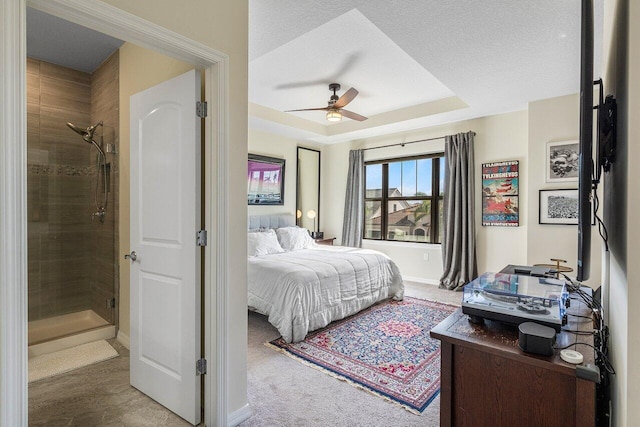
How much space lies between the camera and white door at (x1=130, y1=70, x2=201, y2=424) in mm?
1854

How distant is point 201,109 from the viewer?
1838 mm

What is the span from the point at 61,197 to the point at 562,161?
18.5ft

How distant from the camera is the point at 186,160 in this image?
1.88 m

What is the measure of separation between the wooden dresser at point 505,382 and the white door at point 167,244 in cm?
136

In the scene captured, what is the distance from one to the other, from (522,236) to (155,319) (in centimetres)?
453

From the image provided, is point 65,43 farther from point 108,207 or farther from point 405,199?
point 405,199

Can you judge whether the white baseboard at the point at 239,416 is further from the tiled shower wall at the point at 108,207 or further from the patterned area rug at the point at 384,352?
the tiled shower wall at the point at 108,207

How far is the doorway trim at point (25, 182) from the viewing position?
1.11 meters

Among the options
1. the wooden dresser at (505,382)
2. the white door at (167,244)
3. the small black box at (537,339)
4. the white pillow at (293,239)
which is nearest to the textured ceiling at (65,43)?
the white door at (167,244)

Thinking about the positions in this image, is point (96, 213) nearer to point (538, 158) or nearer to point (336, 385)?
point (336, 385)

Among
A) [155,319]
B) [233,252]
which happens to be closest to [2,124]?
[233,252]

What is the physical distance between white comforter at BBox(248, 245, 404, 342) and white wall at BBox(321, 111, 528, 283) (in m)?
1.54

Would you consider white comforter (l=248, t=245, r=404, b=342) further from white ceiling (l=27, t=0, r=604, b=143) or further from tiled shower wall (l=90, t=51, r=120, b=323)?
white ceiling (l=27, t=0, r=604, b=143)

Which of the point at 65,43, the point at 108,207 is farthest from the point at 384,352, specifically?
the point at 65,43
